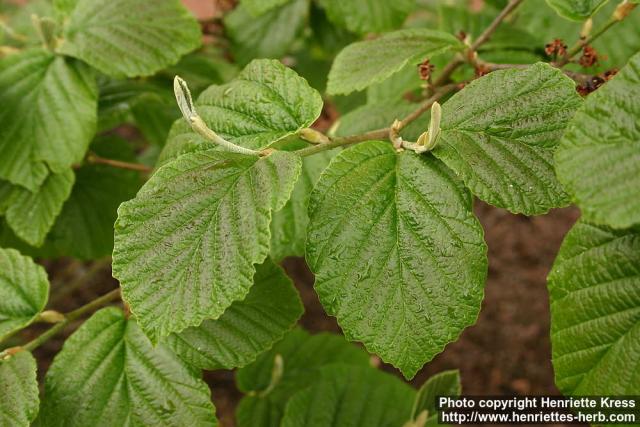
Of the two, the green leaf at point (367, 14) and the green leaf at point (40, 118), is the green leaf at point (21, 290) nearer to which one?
A: the green leaf at point (40, 118)

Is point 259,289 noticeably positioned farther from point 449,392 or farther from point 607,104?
point 607,104

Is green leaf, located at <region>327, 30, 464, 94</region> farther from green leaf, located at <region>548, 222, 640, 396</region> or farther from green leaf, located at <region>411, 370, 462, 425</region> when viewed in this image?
green leaf, located at <region>411, 370, 462, 425</region>

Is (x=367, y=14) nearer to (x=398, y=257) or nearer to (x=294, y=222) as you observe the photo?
(x=294, y=222)

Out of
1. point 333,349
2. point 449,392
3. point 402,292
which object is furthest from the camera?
point 333,349

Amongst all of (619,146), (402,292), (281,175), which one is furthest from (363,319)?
(619,146)

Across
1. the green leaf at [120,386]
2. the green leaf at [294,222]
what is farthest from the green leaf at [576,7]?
the green leaf at [120,386]

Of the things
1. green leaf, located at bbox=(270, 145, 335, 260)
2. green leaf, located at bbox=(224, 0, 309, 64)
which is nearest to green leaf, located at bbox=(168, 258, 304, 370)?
green leaf, located at bbox=(270, 145, 335, 260)
